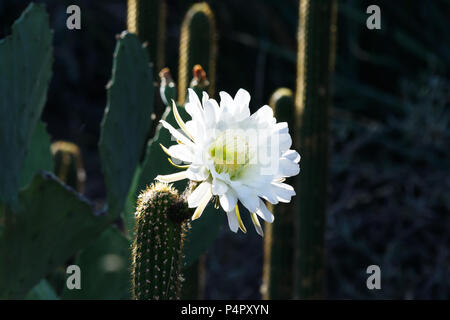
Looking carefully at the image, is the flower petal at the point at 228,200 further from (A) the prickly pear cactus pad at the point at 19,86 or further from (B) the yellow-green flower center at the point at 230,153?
(A) the prickly pear cactus pad at the point at 19,86

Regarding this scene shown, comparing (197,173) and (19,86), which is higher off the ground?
(19,86)

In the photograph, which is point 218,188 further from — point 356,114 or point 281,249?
point 356,114

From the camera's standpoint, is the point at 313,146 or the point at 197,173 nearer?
the point at 197,173


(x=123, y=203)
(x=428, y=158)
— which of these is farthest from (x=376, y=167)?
(x=123, y=203)

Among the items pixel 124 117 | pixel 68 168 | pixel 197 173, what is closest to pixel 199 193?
pixel 197 173

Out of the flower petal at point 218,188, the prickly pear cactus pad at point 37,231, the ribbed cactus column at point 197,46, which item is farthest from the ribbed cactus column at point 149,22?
the flower petal at point 218,188
